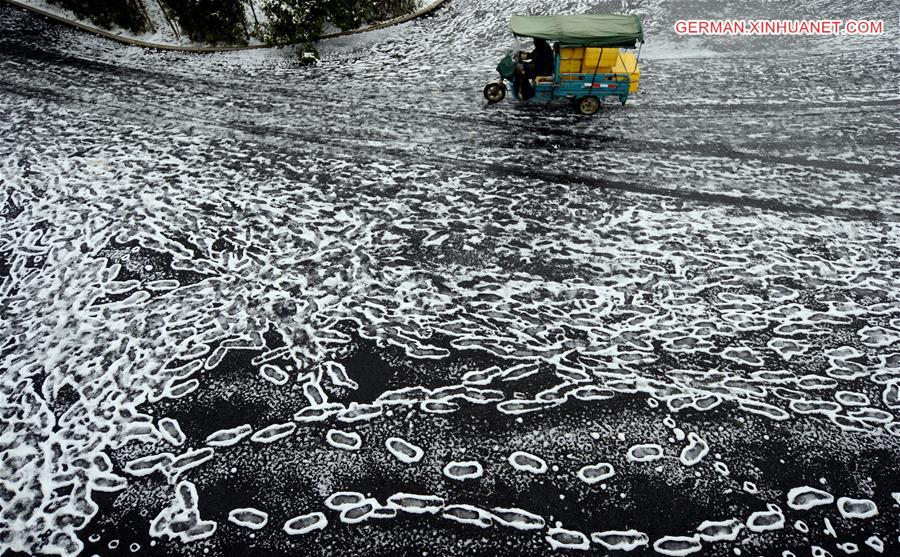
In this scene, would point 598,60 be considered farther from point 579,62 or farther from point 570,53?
A: point 570,53

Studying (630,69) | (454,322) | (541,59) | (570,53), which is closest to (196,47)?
(541,59)

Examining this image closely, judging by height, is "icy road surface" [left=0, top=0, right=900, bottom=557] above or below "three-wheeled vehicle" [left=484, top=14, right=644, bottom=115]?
below

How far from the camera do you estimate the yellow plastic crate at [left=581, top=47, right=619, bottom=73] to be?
29.2ft

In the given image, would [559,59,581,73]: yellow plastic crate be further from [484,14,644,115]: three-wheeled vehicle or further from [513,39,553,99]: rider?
[513,39,553,99]: rider

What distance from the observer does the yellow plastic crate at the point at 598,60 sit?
29.2 ft

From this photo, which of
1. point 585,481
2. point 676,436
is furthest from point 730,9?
point 585,481

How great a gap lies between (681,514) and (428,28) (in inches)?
519

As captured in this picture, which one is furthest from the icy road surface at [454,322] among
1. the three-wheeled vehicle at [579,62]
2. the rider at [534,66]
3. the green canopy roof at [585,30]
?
the green canopy roof at [585,30]

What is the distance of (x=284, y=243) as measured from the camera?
6.98m

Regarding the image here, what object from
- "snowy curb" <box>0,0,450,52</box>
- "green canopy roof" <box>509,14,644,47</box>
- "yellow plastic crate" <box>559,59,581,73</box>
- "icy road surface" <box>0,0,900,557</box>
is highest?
"snowy curb" <box>0,0,450,52</box>

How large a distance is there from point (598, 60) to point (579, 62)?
1.18 feet

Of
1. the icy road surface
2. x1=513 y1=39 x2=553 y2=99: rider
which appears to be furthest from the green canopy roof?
the icy road surface

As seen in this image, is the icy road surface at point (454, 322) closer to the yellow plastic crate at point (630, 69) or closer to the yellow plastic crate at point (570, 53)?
the yellow plastic crate at point (630, 69)

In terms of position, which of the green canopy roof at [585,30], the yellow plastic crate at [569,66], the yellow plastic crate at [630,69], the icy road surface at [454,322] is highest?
the green canopy roof at [585,30]
